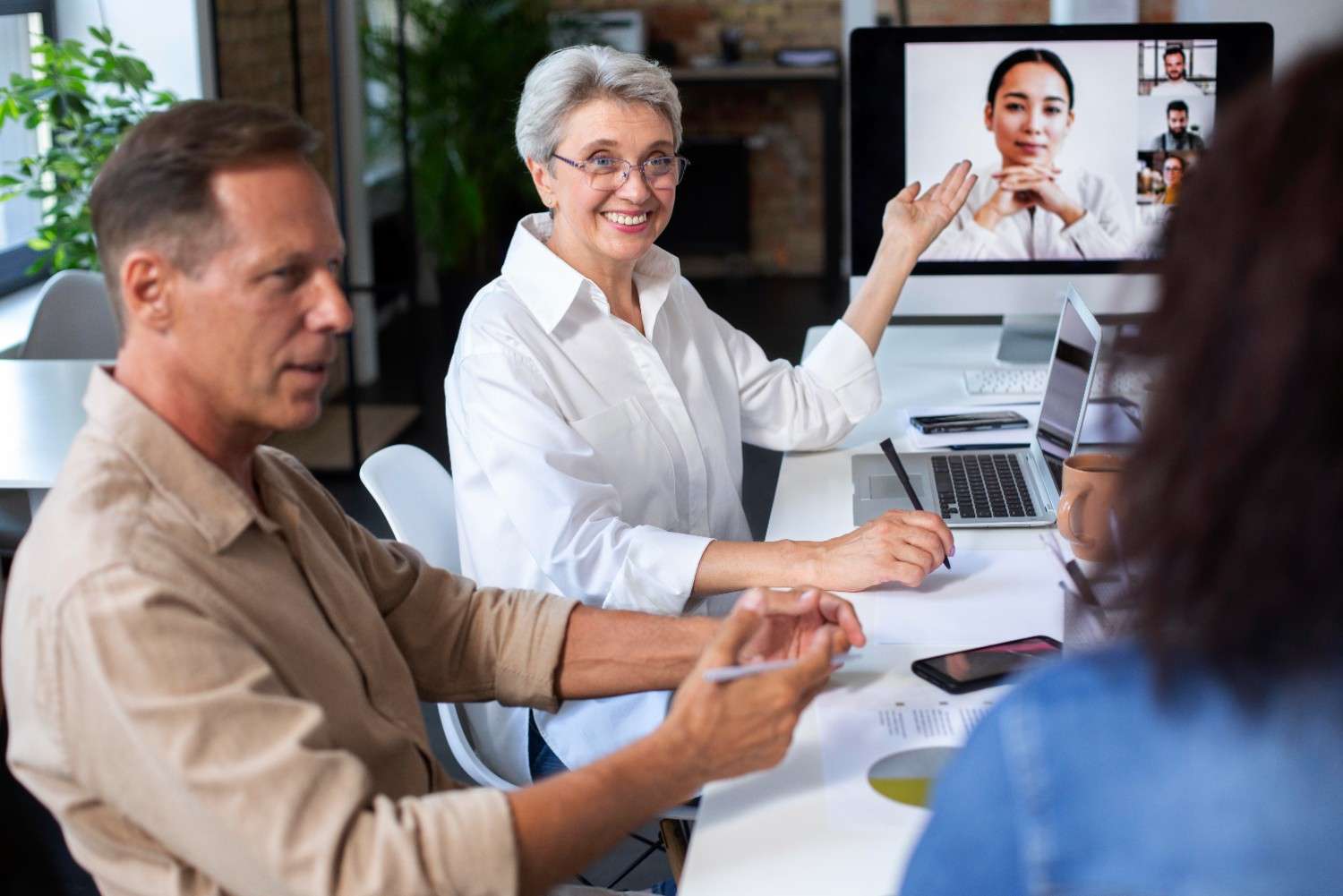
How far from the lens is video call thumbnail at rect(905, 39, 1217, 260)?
8.39ft

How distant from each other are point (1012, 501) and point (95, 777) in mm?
1273

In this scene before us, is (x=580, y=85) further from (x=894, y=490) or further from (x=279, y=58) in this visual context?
(x=279, y=58)

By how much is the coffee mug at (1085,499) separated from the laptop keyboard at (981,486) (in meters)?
0.18

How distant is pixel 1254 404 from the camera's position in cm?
64

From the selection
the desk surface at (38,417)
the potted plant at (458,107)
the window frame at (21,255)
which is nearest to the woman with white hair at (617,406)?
the desk surface at (38,417)

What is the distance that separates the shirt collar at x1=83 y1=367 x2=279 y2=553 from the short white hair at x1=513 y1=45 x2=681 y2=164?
0.95 meters

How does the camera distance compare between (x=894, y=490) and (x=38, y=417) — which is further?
(x=38, y=417)

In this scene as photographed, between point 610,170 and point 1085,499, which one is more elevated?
point 610,170

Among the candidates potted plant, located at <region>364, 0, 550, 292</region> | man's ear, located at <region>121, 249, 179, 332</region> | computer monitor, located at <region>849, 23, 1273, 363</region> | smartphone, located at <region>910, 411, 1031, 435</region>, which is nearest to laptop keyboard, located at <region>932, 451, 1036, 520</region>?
smartphone, located at <region>910, 411, 1031, 435</region>

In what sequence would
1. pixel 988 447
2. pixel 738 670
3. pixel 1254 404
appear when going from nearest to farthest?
pixel 1254 404, pixel 738 670, pixel 988 447

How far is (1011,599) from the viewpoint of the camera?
1.63 metres

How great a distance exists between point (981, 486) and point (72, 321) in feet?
7.27

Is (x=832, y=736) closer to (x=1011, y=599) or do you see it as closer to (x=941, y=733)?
(x=941, y=733)

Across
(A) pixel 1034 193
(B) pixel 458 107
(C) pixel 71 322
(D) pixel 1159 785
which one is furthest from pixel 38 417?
(B) pixel 458 107
